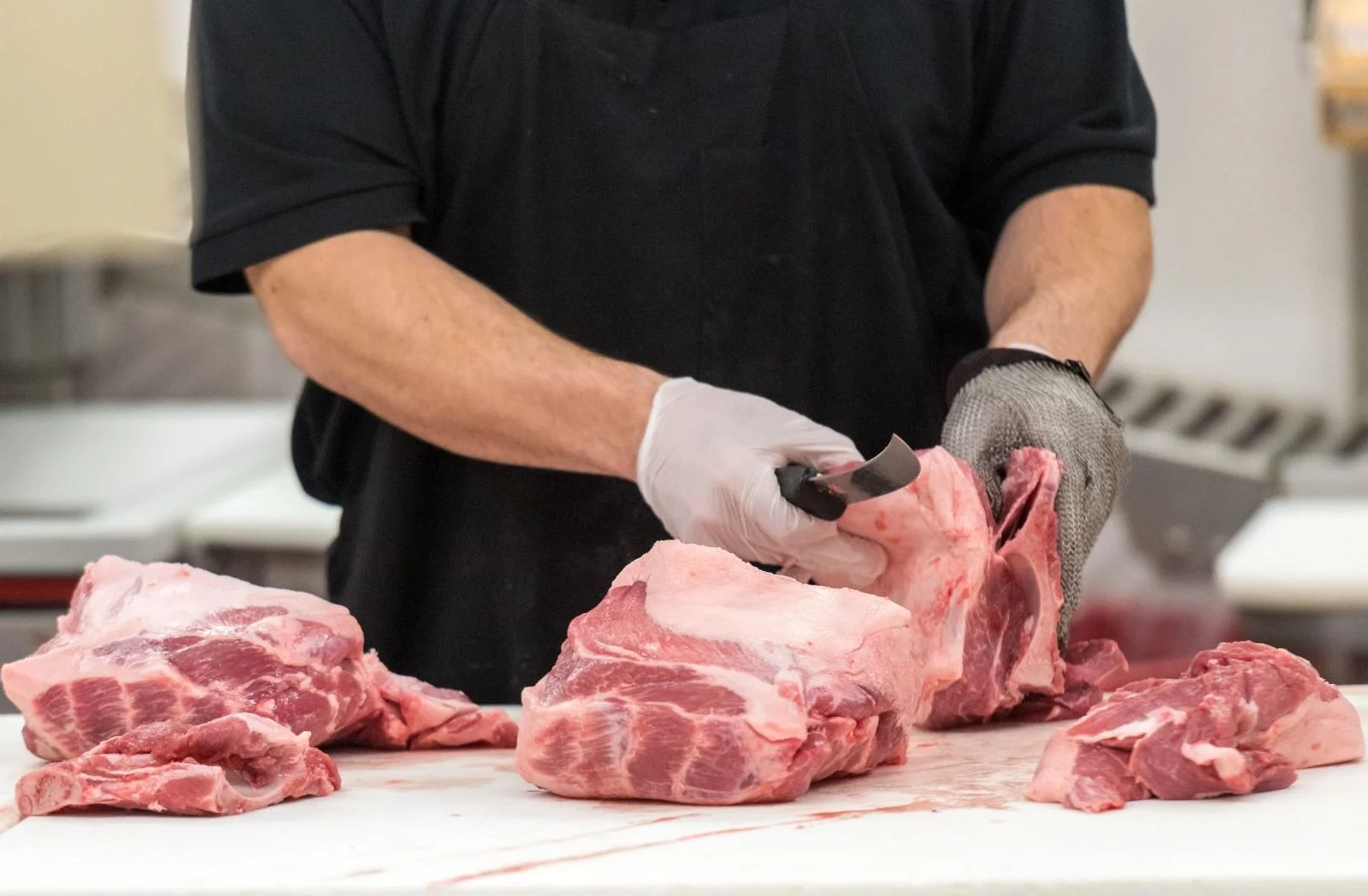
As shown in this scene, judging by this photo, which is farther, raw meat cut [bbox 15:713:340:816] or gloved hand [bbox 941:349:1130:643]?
gloved hand [bbox 941:349:1130:643]

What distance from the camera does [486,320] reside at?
2242 millimetres

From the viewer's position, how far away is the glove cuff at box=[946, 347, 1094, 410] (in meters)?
2.11

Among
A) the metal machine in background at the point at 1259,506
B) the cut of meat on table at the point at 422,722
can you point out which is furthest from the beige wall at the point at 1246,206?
the cut of meat on table at the point at 422,722

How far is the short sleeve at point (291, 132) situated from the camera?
228 centimetres

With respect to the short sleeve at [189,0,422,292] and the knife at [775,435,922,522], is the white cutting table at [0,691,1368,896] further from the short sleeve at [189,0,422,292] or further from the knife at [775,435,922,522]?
the short sleeve at [189,0,422,292]

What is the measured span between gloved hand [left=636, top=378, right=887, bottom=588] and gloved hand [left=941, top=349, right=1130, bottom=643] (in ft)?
0.49

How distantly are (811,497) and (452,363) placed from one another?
57 centimetres

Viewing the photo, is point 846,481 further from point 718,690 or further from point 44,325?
point 44,325

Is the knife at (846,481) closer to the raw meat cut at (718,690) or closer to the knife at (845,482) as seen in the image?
the knife at (845,482)

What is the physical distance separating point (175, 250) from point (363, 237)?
9.25ft

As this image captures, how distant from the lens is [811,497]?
1.94 metres

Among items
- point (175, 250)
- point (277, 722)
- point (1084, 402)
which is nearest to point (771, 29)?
point (1084, 402)

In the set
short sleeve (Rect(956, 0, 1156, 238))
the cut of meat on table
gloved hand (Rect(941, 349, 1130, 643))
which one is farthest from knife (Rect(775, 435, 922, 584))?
short sleeve (Rect(956, 0, 1156, 238))

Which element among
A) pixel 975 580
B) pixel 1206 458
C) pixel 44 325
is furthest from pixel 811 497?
pixel 44 325
